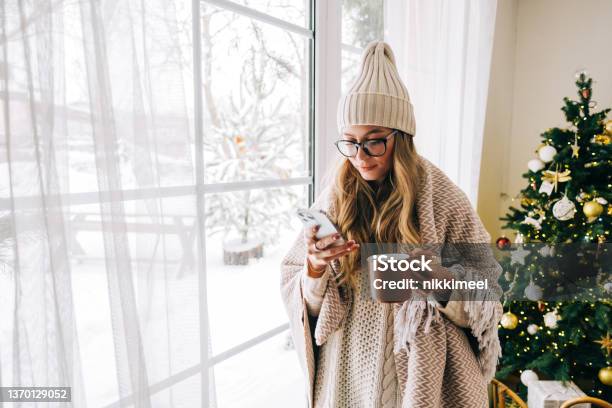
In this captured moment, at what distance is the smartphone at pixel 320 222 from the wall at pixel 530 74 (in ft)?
6.84

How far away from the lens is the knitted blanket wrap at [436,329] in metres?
0.94

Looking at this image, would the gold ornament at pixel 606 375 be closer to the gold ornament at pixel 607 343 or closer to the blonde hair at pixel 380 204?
the gold ornament at pixel 607 343

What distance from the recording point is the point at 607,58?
100.0 inches

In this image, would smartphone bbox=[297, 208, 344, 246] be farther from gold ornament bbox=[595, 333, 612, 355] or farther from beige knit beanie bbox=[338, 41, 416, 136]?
gold ornament bbox=[595, 333, 612, 355]

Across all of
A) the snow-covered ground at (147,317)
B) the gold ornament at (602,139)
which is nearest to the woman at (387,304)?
the snow-covered ground at (147,317)

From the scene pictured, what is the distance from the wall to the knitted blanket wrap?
1.80 meters

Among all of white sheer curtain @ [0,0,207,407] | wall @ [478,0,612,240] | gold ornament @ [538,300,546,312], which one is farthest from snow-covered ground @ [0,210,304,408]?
wall @ [478,0,612,240]

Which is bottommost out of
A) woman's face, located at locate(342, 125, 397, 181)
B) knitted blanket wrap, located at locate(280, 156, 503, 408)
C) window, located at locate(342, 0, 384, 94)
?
knitted blanket wrap, located at locate(280, 156, 503, 408)

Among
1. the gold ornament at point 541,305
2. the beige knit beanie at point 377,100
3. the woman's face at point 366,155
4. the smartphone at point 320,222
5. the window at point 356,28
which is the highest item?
the window at point 356,28

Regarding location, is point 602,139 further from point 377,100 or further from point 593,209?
point 377,100

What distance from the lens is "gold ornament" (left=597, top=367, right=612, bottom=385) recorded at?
173 cm

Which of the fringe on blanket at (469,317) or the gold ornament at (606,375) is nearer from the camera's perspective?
the fringe on blanket at (469,317)

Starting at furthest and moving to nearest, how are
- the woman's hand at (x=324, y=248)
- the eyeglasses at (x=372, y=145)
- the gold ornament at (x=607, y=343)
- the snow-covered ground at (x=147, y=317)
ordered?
the gold ornament at (x=607, y=343) < the eyeglasses at (x=372, y=145) < the woman's hand at (x=324, y=248) < the snow-covered ground at (x=147, y=317)

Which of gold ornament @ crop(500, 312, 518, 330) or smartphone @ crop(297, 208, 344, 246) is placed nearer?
smartphone @ crop(297, 208, 344, 246)
